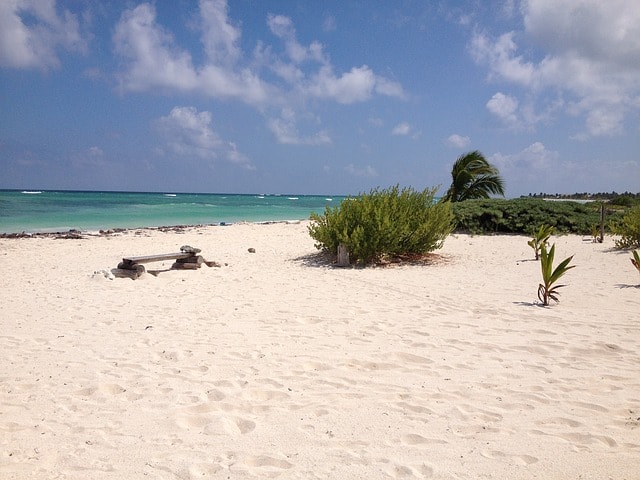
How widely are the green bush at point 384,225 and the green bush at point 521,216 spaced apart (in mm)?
5268

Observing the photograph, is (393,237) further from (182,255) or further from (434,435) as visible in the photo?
(434,435)

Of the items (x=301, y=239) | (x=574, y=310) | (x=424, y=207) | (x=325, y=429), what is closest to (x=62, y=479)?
(x=325, y=429)

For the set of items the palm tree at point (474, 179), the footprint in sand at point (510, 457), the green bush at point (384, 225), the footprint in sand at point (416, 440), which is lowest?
the footprint in sand at point (416, 440)

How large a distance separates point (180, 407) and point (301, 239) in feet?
39.0

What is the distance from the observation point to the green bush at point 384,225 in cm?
935

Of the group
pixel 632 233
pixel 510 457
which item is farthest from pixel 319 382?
pixel 632 233

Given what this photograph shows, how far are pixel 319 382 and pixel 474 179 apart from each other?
1843cm

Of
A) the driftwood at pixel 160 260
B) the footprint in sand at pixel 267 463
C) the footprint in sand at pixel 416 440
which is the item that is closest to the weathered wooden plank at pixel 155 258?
the driftwood at pixel 160 260

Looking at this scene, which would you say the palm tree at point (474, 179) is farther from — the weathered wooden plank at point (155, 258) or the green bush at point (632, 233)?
the weathered wooden plank at point (155, 258)

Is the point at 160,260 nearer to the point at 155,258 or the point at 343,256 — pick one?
the point at 155,258

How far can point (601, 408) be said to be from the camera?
2994 mm

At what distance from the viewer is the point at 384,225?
923cm

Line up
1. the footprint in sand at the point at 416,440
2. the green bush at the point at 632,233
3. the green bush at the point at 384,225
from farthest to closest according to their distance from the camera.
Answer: the green bush at the point at 632,233, the green bush at the point at 384,225, the footprint in sand at the point at 416,440

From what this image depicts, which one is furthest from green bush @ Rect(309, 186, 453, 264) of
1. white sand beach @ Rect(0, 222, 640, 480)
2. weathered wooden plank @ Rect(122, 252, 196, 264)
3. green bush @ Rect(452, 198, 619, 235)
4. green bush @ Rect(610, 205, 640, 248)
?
green bush @ Rect(452, 198, 619, 235)
